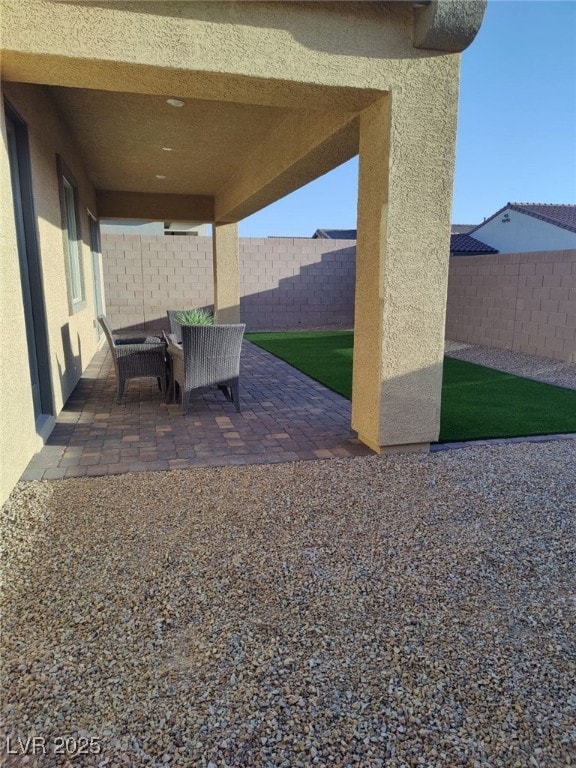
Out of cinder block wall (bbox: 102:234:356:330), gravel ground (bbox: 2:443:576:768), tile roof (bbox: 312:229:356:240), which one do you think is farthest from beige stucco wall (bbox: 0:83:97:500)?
tile roof (bbox: 312:229:356:240)

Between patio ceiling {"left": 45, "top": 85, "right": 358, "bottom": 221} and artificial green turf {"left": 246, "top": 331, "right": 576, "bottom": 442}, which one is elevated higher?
patio ceiling {"left": 45, "top": 85, "right": 358, "bottom": 221}

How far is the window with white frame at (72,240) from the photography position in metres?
6.52

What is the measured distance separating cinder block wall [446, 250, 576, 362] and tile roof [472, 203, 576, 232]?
26.9 ft

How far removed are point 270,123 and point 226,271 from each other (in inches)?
243

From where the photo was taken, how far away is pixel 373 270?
14.2ft

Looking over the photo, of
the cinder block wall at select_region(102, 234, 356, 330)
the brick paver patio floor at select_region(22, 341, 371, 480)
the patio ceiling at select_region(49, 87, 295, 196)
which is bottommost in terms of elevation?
the brick paver patio floor at select_region(22, 341, 371, 480)

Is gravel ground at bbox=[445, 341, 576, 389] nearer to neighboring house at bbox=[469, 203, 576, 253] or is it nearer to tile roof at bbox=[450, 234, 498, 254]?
neighboring house at bbox=[469, 203, 576, 253]

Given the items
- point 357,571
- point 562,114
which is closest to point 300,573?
point 357,571

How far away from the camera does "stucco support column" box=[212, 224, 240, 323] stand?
11984 millimetres

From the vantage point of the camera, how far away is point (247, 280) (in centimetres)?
1507

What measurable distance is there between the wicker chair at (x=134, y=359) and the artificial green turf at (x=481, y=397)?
242 centimetres

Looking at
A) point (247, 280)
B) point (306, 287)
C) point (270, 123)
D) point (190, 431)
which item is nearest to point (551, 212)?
point (306, 287)

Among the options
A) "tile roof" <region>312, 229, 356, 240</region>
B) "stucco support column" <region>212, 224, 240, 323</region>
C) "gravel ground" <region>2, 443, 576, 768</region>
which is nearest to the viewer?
"gravel ground" <region>2, 443, 576, 768</region>

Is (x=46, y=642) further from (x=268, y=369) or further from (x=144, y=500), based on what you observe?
(x=268, y=369)
